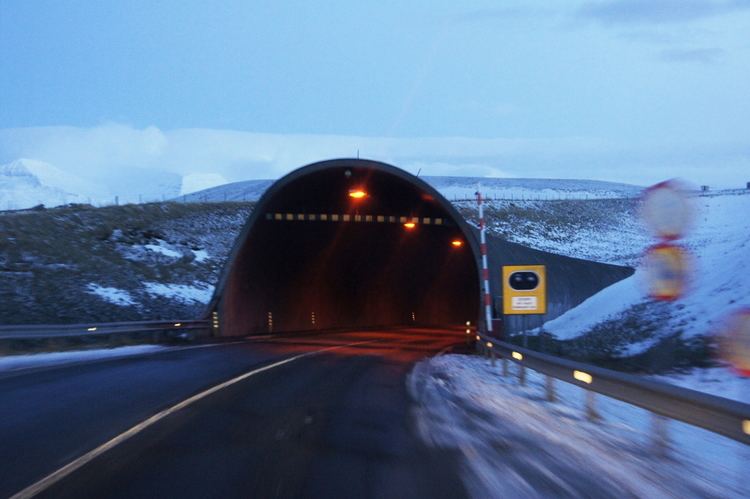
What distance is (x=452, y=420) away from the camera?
11.2m

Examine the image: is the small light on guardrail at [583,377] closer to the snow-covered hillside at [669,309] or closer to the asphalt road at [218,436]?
the snow-covered hillside at [669,309]

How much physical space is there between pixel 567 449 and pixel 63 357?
16.0m

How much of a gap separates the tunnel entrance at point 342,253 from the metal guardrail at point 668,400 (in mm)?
17426

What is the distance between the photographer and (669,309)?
2100 centimetres

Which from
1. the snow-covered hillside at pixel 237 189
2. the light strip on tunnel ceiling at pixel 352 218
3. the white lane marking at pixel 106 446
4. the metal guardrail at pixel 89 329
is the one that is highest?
the snow-covered hillside at pixel 237 189

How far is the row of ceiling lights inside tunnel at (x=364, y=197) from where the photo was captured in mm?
27630

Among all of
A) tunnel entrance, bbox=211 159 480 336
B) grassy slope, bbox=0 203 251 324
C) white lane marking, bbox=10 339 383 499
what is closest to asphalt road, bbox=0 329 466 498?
white lane marking, bbox=10 339 383 499

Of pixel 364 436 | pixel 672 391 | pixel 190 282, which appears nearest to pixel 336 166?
pixel 190 282

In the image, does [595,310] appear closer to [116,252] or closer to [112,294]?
[112,294]

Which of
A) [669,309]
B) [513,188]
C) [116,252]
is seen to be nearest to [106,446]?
[669,309]

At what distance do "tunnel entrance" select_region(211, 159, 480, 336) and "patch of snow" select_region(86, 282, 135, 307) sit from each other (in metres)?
5.61

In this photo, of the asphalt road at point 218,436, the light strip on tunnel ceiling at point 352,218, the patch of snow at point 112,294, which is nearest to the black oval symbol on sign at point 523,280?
the asphalt road at point 218,436

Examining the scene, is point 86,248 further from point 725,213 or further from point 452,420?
point 725,213

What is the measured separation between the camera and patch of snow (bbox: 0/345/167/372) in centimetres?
1891
